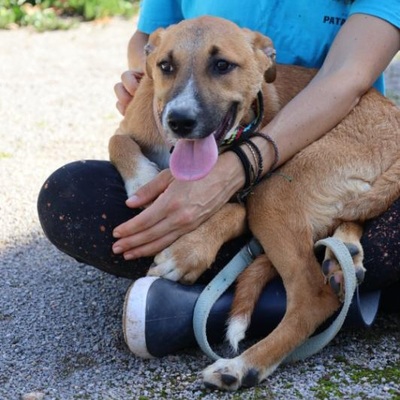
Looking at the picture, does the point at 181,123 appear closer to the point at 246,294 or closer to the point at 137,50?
the point at 246,294

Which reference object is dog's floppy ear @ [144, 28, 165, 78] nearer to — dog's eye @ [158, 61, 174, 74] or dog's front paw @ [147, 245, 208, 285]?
dog's eye @ [158, 61, 174, 74]

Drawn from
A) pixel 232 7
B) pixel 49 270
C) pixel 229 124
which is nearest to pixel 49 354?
pixel 49 270

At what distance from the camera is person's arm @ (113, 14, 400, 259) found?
2.95m

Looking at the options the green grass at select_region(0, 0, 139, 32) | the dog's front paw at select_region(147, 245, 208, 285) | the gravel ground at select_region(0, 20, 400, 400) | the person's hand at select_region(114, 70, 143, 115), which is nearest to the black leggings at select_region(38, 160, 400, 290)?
the dog's front paw at select_region(147, 245, 208, 285)

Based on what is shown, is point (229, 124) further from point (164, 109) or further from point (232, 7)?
point (232, 7)

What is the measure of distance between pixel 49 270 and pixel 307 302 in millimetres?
1377

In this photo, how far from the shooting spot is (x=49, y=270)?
368 centimetres

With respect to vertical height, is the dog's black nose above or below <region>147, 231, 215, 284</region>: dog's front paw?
above

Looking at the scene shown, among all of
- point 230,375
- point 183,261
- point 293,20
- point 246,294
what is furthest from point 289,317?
point 293,20

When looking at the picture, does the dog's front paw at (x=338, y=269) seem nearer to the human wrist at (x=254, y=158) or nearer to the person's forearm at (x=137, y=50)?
the human wrist at (x=254, y=158)

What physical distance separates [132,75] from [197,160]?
0.91m

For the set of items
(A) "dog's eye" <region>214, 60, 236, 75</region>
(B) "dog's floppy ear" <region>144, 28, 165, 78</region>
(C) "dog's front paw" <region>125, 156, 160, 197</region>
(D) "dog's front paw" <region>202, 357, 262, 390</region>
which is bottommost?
(D) "dog's front paw" <region>202, 357, 262, 390</region>

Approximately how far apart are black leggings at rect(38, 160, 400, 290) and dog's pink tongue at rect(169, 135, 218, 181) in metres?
0.30

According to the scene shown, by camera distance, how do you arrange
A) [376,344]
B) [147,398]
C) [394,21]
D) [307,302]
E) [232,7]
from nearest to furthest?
[147,398]
[307,302]
[376,344]
[394,21]
[232,7]
